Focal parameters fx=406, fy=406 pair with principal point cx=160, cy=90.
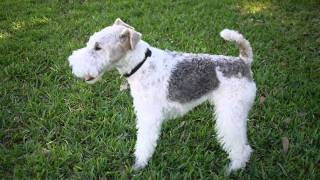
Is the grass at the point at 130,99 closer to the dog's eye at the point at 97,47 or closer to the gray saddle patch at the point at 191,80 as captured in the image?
the gray saddle patch at the point at 191,80

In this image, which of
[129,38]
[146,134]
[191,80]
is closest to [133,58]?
[129,38]

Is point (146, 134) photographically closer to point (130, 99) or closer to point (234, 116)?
point (234, 116)

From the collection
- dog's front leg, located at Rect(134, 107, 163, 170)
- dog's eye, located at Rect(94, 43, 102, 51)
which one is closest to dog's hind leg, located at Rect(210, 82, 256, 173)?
dog's front leg, located at Rect(134, 107, 163, 170)

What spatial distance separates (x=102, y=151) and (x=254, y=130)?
6.29 feet

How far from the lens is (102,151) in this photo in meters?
4.65

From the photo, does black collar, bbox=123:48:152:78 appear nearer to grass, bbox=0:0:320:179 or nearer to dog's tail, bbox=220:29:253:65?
dog's tail, bbox=220:29:253:65

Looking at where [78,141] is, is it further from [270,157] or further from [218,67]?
[270,157]

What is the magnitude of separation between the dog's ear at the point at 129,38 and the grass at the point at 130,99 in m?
1.31

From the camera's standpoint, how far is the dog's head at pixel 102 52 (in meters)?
3.89

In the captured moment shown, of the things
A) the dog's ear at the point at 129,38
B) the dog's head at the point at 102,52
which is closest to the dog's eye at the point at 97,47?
the dog's head at the point at 102,52

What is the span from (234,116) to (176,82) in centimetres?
69

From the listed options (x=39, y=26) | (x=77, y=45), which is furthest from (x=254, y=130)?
(x=39, y=26)

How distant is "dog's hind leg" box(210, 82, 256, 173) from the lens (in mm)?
4133

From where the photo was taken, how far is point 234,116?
4160 mm
